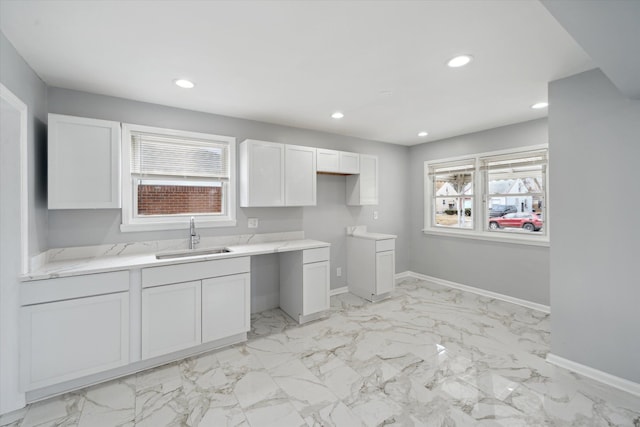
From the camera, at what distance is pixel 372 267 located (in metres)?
4.02

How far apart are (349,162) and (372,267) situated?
158 centimetres

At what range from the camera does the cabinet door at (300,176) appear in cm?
351

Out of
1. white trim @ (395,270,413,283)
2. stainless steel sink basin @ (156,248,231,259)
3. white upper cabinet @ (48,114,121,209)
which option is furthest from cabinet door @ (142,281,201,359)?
white trim @ (395,270,413,283)

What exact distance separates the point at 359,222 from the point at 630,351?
318 cm

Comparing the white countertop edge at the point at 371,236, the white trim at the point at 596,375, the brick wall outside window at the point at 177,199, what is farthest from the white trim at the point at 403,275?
the brick wall outside window at the point at 177,199

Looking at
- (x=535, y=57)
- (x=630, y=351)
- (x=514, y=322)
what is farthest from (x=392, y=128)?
(x=630, y=351)

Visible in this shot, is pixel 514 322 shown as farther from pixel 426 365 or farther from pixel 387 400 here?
pixel 387 400

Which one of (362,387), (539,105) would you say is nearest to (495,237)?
(539,105)

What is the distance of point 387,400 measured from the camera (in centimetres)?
203

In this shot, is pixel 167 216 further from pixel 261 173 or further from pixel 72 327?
pixel 72 327

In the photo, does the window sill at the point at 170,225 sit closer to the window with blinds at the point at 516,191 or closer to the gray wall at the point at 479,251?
the gray wall at the point at 479,251

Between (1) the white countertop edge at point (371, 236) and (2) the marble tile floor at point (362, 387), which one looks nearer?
(2) the marble tile floor at point (362, 387)

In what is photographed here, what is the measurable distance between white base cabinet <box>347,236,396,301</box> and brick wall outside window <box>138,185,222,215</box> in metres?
2.12

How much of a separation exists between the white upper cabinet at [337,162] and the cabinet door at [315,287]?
133 cm
